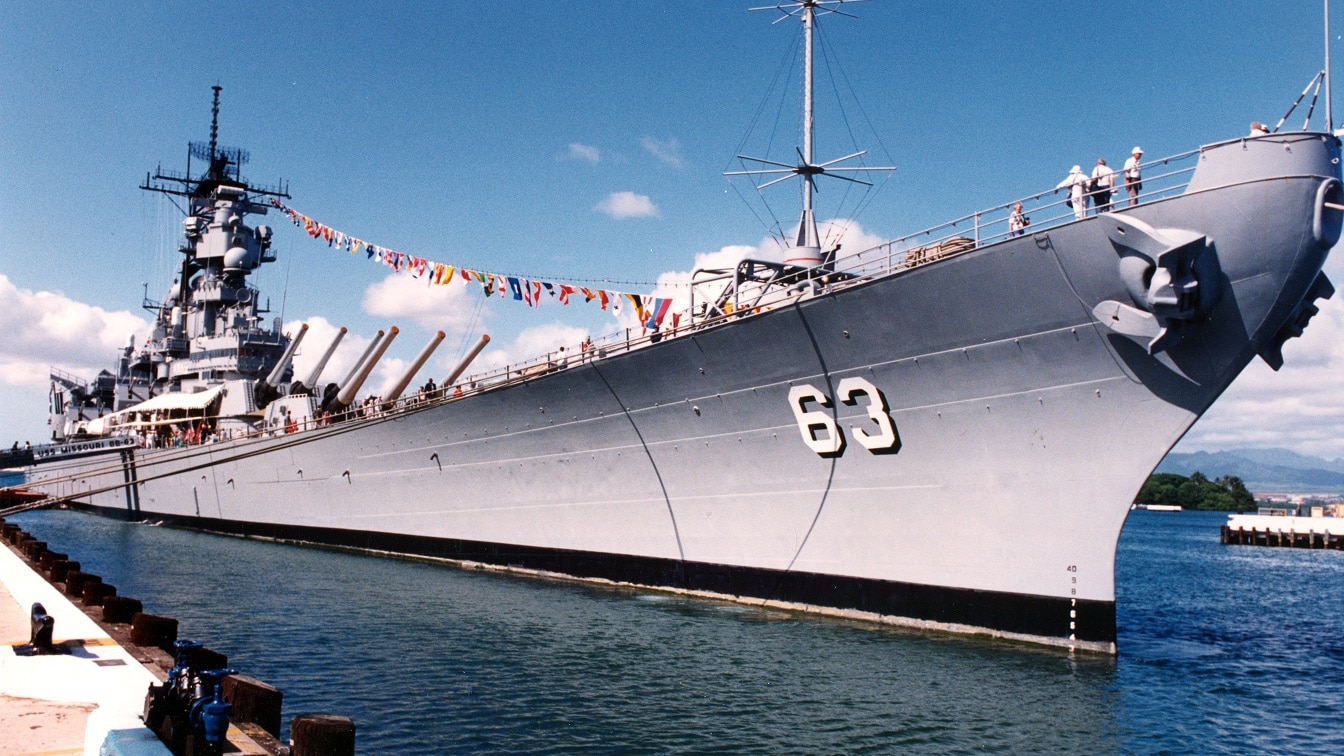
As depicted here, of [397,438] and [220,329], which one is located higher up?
[220,329]

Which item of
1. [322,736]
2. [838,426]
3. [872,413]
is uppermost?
[872,413]

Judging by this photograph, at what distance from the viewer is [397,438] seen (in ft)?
67.4

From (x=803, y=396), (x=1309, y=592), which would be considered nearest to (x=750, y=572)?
(x=803, y=396)

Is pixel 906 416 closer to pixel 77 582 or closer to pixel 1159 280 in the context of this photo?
pixel 1159 280

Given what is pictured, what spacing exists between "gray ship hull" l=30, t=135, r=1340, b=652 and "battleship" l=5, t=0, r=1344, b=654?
0.10ft

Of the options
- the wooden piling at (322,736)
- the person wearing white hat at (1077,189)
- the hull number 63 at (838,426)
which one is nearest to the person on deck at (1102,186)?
the person wearing white hat at (1077,189)

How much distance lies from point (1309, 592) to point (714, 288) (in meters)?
19.0

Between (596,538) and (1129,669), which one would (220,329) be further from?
(1129,669)

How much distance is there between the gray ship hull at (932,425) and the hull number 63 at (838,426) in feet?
0.13

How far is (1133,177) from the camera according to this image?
10.6 meters

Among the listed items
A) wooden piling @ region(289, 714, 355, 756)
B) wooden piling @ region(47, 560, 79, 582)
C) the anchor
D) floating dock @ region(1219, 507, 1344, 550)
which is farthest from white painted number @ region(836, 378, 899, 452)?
floating dock @ region(1219, 507, 1344, 550)

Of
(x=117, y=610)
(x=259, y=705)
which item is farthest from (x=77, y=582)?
(x=259, y=705)

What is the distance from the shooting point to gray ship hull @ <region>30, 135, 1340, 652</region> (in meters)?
10.1

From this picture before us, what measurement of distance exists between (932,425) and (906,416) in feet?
1.14
